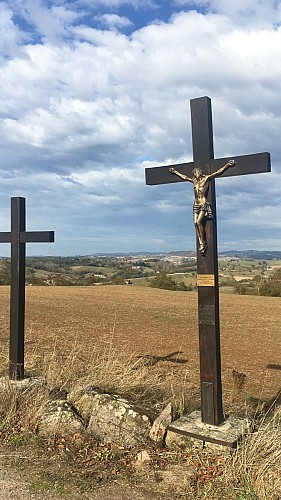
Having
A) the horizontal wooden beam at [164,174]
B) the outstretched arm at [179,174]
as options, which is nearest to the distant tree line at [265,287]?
the horizontal wooden beam at [164,174]

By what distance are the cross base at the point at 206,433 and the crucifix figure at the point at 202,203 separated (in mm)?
1749

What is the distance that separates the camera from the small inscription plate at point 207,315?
4609 mm

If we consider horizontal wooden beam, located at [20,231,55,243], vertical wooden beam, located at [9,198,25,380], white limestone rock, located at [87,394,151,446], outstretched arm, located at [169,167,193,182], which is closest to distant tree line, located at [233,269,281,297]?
vertical wooden beam, located at [9,198,25,380]

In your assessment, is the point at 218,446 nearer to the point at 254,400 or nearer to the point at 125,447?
the point at 125,447

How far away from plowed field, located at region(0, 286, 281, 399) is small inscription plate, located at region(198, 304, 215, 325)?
284 centimetres

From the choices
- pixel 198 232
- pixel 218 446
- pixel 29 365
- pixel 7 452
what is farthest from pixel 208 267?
pixel 29 365

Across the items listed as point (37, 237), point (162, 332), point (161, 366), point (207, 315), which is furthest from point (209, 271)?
point (162, 332)

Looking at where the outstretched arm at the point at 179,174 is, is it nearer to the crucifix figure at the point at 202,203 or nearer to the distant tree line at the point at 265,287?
the crucifix figure at the point at 202,203

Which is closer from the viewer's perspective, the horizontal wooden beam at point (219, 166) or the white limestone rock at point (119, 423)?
the horizontal wooden beam at point (219, 166)

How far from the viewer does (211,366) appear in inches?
180

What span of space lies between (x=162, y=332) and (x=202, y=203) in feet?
29.1

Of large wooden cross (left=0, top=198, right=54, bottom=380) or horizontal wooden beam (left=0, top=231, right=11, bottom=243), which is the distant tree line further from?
horizontal wooden beam (left=0, top=231, right=11, bottom=243)

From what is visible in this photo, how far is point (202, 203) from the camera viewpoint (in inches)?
180

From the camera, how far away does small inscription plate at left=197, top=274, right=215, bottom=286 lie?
4.62 metres
